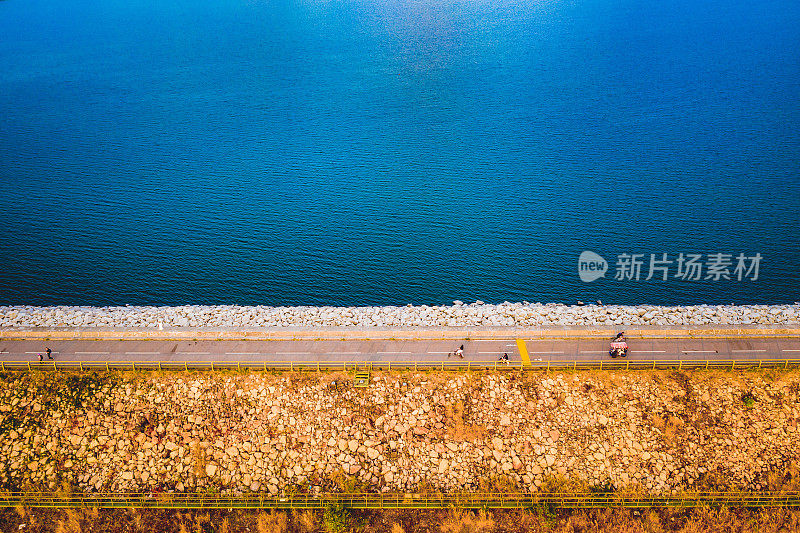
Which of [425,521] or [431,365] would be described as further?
[431,365]

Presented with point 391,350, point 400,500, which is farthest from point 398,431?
point 391,350

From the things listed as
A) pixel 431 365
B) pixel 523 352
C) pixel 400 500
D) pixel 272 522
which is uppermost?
pixel 523 352

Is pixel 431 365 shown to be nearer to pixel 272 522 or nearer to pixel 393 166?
pixel 272 522

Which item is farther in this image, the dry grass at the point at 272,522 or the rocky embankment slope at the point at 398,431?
the rocky embankment slope at the point at 398,431

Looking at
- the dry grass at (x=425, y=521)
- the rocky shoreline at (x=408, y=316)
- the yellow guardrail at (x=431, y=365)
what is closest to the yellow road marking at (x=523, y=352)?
the yellow guardrail at (x=431, y=365)

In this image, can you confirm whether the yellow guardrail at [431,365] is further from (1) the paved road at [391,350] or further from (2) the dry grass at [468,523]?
(2) the dry grass at [468,523]

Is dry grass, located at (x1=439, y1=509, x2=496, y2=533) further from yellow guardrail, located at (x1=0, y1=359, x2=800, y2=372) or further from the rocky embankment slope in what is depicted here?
yellow guardrail, located at (x1=0, y1=359, x2=800, y2=372)

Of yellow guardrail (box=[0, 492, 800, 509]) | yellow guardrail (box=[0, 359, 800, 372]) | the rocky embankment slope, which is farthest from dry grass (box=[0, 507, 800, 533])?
yellow guardrail (box=[0, 359, 800, 372])

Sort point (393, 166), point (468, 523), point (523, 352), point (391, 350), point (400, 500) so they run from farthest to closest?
point (393, 166), point (391, 350), point (523, 352), point (400, 500), point (468, 523)
